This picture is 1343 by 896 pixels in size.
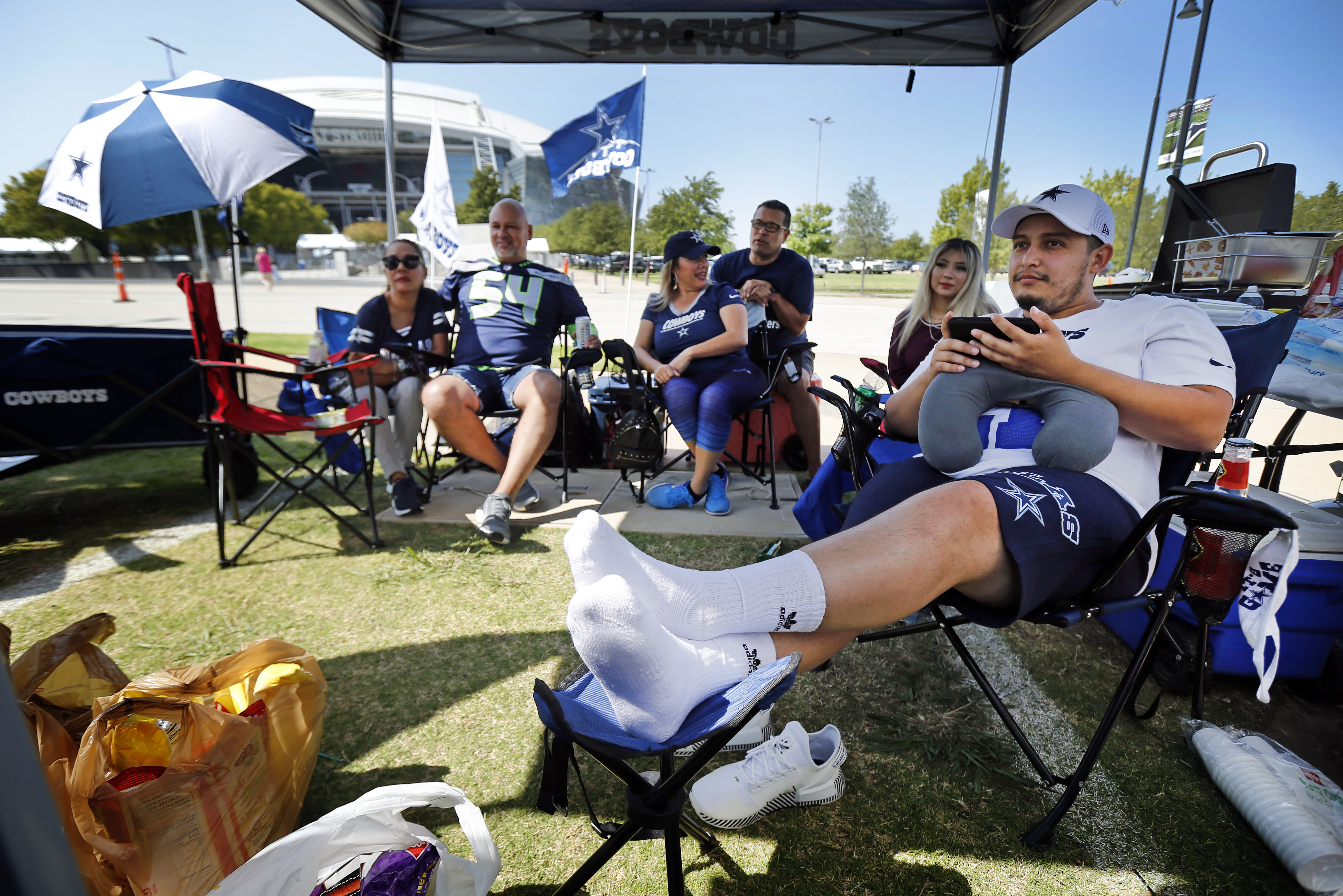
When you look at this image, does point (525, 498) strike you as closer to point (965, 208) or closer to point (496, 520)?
point (496, 520)

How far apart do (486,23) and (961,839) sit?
5113mm

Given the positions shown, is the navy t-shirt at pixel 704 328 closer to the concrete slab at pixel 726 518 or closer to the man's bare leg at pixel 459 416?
the concrete slab at pixel 726 518

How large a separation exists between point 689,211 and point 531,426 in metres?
23.2

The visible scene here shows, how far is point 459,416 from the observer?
3.11 metres

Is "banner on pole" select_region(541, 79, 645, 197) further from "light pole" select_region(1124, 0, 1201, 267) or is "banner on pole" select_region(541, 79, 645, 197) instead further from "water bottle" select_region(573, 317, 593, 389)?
"light pole" select_region(1124, 0, 1201, 267)

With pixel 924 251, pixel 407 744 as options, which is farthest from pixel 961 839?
pixel 924 251

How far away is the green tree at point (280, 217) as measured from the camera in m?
34.4

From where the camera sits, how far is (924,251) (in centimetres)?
3569

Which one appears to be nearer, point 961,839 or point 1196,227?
point 961,839

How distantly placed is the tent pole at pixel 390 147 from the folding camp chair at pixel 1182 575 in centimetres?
449

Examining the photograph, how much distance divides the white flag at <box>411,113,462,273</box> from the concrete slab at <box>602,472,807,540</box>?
10.9 feet

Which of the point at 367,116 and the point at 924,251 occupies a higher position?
the point at 367,116

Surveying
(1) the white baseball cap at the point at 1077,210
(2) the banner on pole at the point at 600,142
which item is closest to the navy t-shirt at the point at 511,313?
(2) the banner on pole at the point at 600,142

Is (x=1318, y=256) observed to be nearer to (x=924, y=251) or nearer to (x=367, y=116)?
(x=924, y=251)
